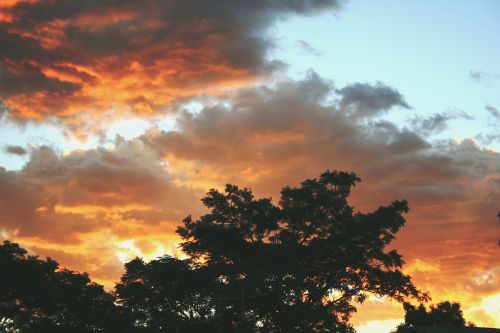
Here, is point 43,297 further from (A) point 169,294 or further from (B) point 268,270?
(B) point 268,270

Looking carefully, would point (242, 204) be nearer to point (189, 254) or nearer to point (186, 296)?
point (189, 254)

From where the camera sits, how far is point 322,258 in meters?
44.6

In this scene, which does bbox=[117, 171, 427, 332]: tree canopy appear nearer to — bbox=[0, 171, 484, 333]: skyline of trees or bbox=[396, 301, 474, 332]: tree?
bbox=[0, 171, 484, 333]: skyline of trees

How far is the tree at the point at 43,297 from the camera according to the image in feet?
173

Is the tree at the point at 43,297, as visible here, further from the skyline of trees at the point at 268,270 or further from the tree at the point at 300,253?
the tree at the point at 300,253

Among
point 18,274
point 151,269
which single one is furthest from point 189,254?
point 18,274

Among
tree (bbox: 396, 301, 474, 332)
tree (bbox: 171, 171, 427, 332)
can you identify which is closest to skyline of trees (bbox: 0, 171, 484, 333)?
tree (bbox: 171, 171, 427, 332)

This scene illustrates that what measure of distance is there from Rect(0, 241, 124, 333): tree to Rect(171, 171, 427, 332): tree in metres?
13.5

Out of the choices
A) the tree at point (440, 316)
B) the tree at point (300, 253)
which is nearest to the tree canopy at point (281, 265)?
the tree at point (300, 253)

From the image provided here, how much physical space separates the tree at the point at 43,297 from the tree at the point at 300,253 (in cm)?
1351

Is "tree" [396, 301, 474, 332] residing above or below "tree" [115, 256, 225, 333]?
above

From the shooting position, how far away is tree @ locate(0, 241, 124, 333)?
52812mm

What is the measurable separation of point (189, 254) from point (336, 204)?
14.2 metres

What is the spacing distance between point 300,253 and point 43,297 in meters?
28.9
